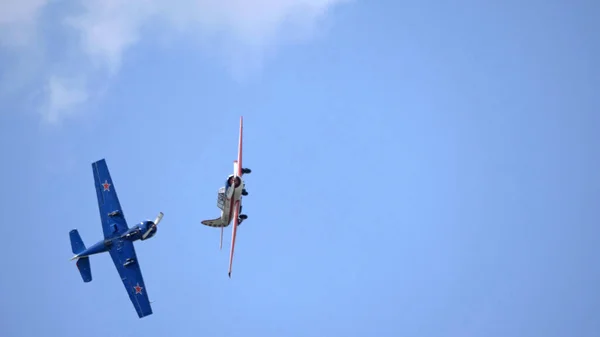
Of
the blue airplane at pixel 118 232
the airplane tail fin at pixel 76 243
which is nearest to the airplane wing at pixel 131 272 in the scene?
the blue airplane at pixel 118 232

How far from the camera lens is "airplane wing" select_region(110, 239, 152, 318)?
99.0 metres

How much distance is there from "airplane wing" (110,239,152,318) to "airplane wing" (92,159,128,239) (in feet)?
4.05

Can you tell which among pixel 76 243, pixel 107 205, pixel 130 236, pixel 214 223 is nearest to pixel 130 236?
pixel 130 236

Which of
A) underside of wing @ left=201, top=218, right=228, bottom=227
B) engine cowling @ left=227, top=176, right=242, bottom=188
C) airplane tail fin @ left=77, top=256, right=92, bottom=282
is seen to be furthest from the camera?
underside of wing @ left=201, top=218, right=228, bottom=227

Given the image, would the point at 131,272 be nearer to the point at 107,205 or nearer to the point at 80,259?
the point at 80,259

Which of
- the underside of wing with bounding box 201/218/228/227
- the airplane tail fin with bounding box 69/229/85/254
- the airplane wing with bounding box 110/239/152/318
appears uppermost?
the underside of wing with bounding box 201/218/228/227

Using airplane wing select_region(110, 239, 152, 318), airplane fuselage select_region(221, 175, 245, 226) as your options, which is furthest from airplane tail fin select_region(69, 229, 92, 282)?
airplane fuselage select_region(221, 175, 245, 226)

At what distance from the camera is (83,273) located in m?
101

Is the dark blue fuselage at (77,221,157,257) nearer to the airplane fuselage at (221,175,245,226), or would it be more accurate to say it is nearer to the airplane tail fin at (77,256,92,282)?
the airplane tail fin at (77,256,92,282)

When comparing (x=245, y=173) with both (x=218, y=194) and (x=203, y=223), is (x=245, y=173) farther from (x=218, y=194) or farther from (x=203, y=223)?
(x=203, y=223)

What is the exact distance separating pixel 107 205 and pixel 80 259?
6.69 metres

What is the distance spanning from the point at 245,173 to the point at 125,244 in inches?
549

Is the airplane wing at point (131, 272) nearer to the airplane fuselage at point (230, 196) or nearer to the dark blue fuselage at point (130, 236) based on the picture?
the dark blue fuselage at point (130, 236)

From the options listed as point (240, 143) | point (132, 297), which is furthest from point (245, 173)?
point (132, 297)
